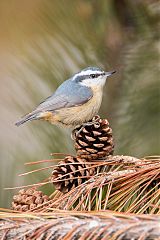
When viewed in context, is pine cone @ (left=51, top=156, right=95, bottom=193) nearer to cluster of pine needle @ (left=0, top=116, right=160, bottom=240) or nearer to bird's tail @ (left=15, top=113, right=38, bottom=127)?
cluster of pine needle @ (left=0, top=116, right=160, bottom=240)

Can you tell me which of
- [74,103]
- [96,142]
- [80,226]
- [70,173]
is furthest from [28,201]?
[74,103]

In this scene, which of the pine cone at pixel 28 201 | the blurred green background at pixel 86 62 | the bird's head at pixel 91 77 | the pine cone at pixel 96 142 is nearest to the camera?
the pine cone at pixel 28 201

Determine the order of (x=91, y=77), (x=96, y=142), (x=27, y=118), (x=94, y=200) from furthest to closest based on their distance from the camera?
(x=91, y=77) < (x=27, y=118) < (x=96, y=142) < (x=94, y=200)

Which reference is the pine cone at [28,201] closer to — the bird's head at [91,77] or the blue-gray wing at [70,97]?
the bird's head at [91,77]

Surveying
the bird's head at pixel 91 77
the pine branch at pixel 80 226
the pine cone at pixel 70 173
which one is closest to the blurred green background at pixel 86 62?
the bird's head at pixel 91 77

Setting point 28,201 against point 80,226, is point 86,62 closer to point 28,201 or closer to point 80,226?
point 28,201

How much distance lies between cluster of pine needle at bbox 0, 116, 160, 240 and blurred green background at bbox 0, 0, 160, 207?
0.27 ft

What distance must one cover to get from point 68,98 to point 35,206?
68cm

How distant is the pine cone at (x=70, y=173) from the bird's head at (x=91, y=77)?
0.26m

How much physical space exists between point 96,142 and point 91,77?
1.65ft

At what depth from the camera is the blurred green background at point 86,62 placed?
1.33 metres

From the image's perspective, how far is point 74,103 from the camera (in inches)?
68.3

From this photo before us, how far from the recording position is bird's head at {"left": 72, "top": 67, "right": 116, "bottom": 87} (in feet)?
4.72

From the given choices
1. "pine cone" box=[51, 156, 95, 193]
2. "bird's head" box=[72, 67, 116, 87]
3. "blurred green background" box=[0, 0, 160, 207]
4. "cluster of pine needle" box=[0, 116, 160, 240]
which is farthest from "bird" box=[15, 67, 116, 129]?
"pine cone" box=[51, 156, 95, 193]
